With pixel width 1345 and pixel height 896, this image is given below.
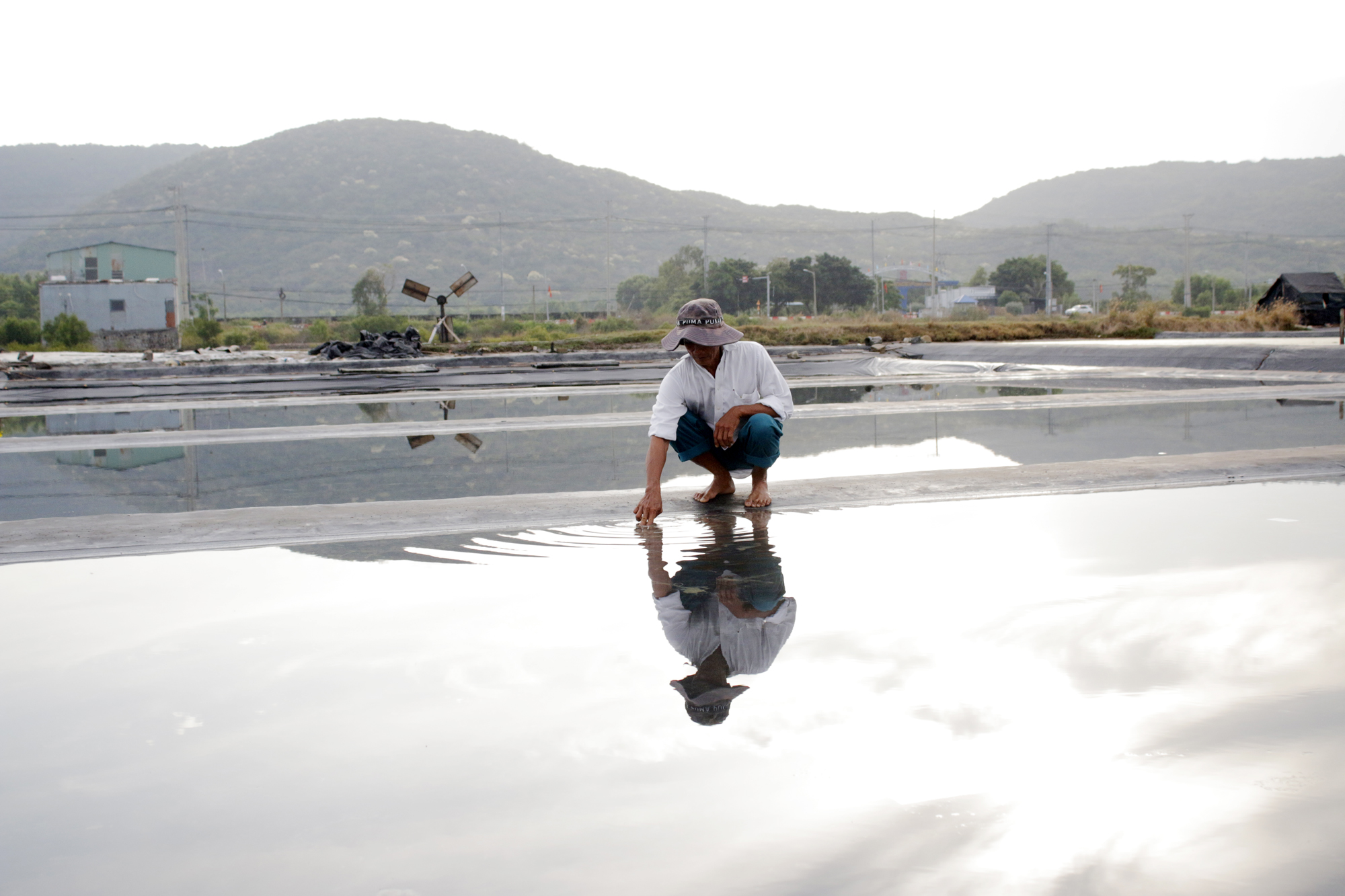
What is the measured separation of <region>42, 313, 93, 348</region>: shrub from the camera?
30.6 m

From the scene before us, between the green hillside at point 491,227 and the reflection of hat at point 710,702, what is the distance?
312 feet

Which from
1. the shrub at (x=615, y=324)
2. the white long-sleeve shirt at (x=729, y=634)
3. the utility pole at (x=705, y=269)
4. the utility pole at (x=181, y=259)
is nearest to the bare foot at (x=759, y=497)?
the white long-sleeve shirt at (x=729, y=634)

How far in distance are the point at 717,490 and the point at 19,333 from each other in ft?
112

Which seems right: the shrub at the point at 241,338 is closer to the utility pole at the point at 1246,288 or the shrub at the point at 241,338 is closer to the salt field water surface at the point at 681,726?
the utility pole at the point at 1246,288

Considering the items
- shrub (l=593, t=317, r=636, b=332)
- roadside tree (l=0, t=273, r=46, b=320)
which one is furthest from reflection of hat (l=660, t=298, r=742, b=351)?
roadside tree (l=0, t=273, r=46, b=320)

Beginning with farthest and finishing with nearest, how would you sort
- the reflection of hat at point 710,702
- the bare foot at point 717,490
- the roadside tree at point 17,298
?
the roadside tree at point 17,298
the bare foot at point 717,490
the reflection of hat at point 710,702

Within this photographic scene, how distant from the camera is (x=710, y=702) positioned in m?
2.44

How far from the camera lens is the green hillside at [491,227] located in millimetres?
111812

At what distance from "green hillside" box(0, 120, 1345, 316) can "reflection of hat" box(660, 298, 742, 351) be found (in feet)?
305

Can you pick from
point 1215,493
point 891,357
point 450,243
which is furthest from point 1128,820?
point 450,243

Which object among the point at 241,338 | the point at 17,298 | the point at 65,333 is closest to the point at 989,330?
the point at 241,338

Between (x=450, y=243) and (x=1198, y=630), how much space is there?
119 m

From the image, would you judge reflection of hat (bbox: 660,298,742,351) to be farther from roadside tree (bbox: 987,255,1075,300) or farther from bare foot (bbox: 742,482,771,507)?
roadside tree (bbox: 987,255,1075,300)

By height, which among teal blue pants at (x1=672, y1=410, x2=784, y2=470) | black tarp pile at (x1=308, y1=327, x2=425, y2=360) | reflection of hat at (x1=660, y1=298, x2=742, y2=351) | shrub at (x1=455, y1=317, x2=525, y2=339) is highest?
shrub at (x1=455, y1=317, x2=525, y2=339)
